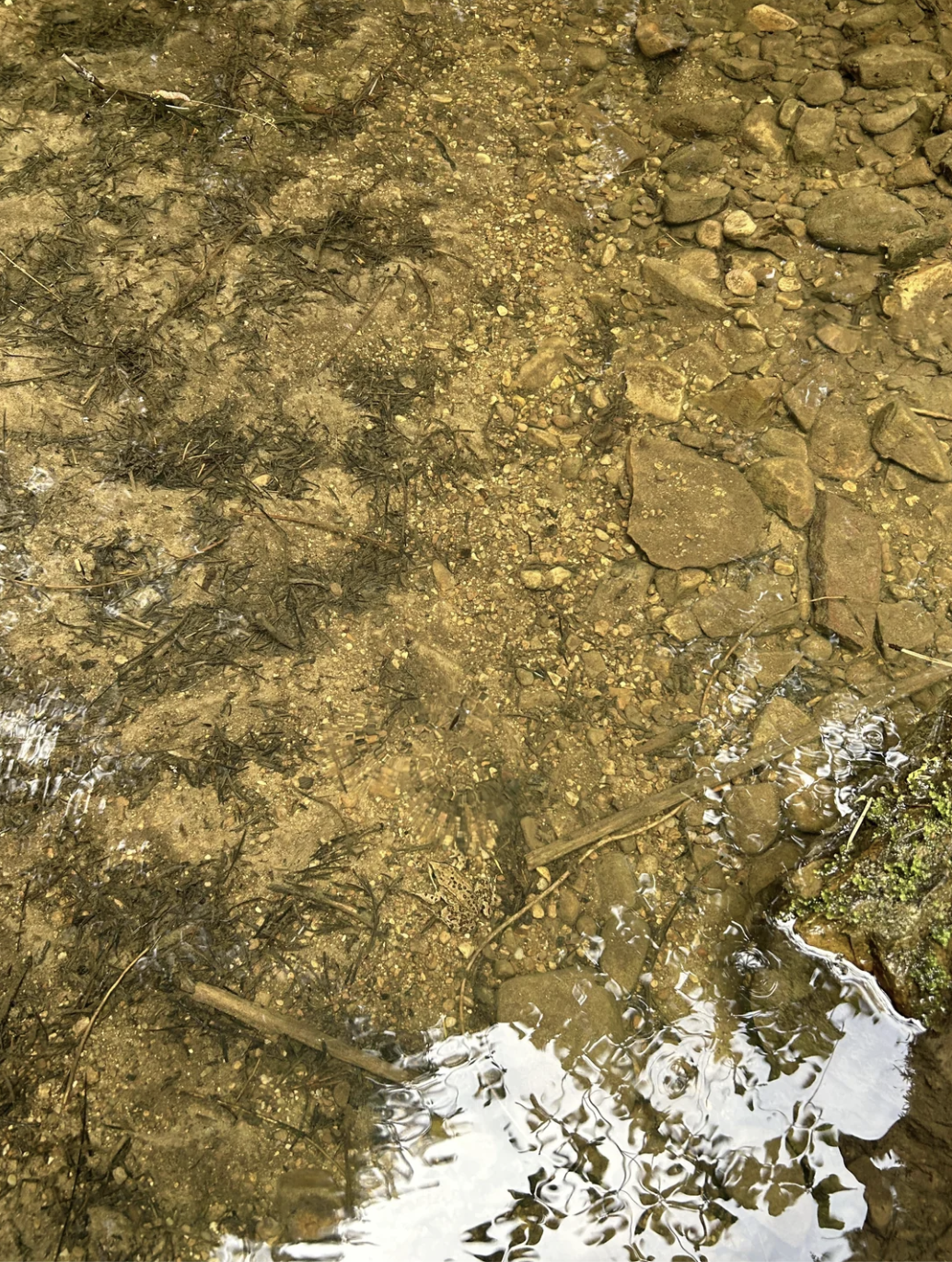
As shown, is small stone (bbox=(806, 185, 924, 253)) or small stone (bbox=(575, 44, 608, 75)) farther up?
small stone (bbox=(575, 44, 608, 75))

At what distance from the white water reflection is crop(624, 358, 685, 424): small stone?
5.92 ft

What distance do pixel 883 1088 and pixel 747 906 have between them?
Answer: 51 centimetres

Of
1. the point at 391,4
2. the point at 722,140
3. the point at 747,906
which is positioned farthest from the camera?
the point at 391,4

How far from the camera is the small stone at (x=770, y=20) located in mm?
3342

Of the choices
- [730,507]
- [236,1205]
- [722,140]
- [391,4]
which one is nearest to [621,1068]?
[236,1205]

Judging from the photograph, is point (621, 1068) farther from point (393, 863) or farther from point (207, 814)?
point (207, 814)

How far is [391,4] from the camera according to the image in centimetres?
352

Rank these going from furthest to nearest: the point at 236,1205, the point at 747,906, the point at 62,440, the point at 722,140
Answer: the point at 722,140
the point at 62,440
the point at 747,906
the point at 236,1205

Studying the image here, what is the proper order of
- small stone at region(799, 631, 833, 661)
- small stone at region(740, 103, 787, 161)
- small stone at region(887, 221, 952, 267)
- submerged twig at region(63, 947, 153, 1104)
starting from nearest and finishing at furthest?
submerged twig at region(63, 947, 153, 1104) < small stone at region(799, 631, 833, 661) < small stone at region(887, 221, 952, 267) < small stone at region(740, 103, 787, 161)

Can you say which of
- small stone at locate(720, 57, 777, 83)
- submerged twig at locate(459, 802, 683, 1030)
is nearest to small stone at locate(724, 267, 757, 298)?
small stone at locate(720, 57, 777, 83)

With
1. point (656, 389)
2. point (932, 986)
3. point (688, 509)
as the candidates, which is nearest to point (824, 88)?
point (656, 389)

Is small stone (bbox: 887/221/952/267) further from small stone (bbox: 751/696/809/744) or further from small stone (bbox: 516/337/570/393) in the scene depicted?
small stone (bbox: 751/696/809/744)

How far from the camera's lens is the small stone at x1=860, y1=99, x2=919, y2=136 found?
3.14m

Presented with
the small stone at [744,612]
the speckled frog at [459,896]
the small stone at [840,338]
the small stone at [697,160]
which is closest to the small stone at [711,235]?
the small stone at [697,160]
